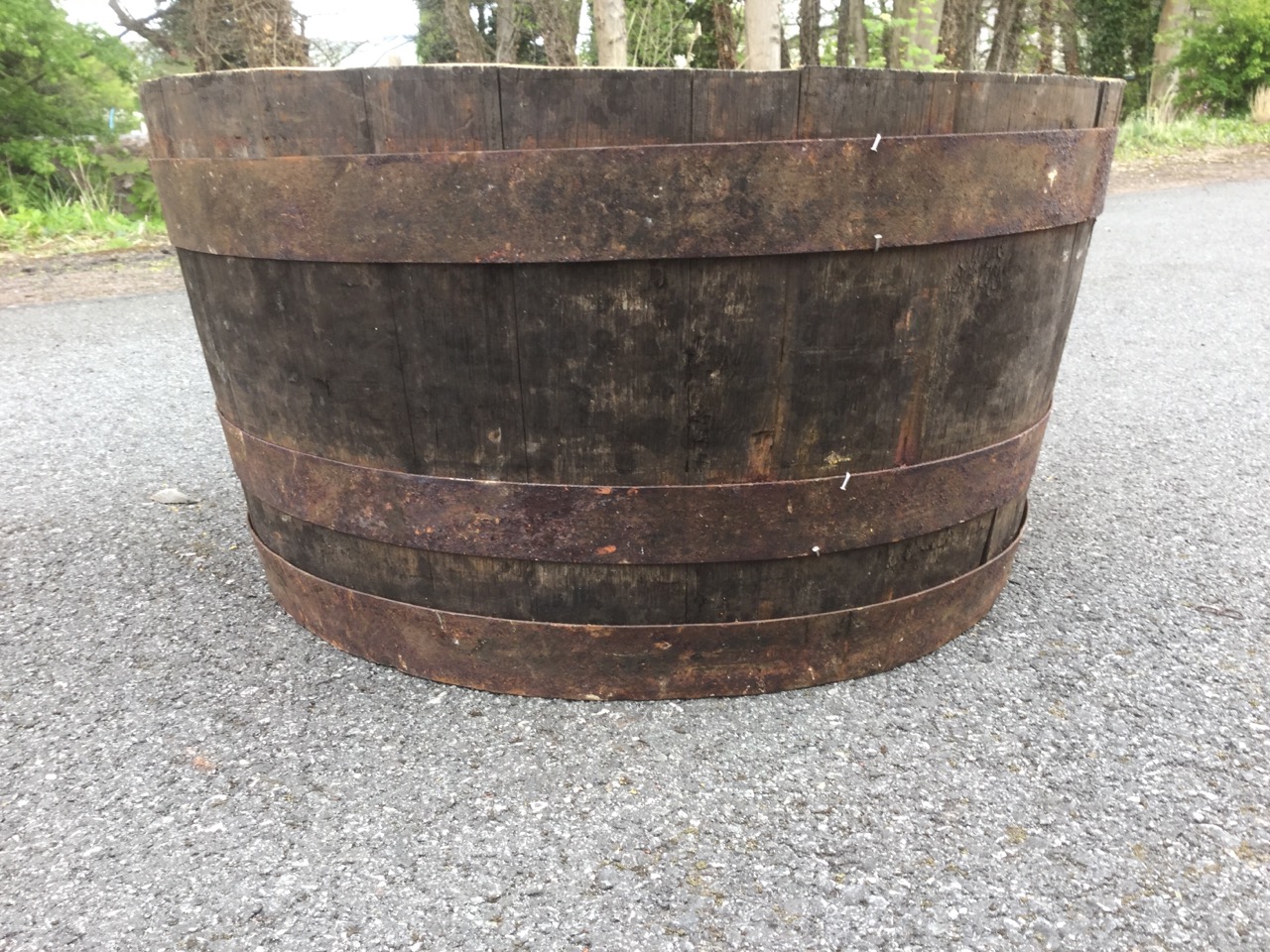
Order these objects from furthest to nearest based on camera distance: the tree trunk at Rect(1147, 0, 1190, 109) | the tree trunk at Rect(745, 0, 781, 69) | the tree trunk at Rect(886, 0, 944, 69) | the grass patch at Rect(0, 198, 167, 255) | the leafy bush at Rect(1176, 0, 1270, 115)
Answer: the tree trunk at Rect(1147, 0, 1190, 109) → the leafy bush at Rect(1176, 0, 1270, 115) → the tree trunk at Rect(886, 0, 944, 69) → the tree trunk at Rect(745, 0, 781, 69) → the grass patch at Rect(0, 198, 167, 255)

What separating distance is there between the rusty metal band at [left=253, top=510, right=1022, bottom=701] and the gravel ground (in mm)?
55

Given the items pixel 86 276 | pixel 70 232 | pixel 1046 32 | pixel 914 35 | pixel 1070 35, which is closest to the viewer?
pixel 86 276

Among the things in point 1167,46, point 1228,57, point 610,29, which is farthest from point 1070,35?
point 610,29

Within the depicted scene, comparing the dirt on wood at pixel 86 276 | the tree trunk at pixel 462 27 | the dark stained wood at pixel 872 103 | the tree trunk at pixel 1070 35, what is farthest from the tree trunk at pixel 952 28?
the dark stained wood at pixel 872 103

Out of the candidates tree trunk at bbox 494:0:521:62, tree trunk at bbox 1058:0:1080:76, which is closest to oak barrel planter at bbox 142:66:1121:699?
tree trunk at bbox 494:0:521:62

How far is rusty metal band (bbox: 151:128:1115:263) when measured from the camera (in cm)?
161

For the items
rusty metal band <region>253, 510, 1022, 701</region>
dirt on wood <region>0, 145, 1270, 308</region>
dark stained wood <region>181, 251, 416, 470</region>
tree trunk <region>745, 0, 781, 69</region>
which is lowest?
dirt on wood <region>0, 145, 1270, 308</region>

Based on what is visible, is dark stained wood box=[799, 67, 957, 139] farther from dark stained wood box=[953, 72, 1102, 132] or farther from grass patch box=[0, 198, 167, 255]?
grass patch box=[0, 198, 167, 255]

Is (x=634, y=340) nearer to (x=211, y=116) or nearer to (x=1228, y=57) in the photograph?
(x=211, y=116)

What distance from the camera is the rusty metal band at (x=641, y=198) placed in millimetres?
1611

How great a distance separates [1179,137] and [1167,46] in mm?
8676

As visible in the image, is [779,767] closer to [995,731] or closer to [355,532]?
[995,731]

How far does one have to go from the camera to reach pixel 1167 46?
758 inches

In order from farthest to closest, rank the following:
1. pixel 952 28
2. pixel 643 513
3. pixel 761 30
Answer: pixel 952 28, pixel 761 30, pixel 643 513
